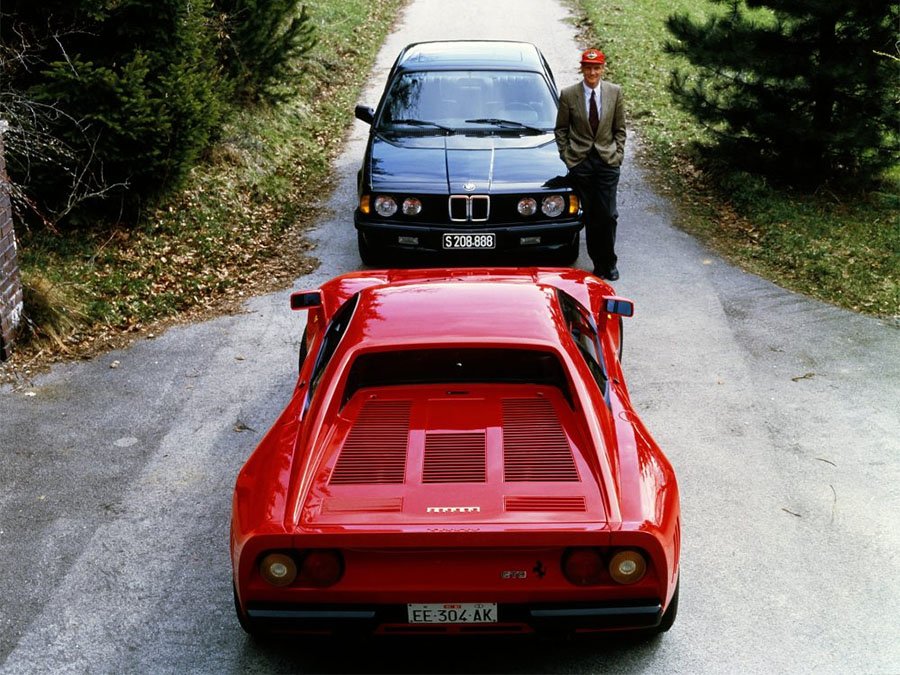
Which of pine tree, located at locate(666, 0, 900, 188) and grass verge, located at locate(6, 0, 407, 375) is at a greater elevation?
pine tree, located at locate(666, 0, 900, 188)

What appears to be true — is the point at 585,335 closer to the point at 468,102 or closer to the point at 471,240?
the point at 471,240

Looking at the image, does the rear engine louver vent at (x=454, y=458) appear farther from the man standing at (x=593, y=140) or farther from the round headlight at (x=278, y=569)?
the man standing at (x=593, y=140)

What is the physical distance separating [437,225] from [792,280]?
3558mm

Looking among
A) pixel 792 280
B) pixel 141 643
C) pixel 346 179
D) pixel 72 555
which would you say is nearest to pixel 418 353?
pixel 141 643

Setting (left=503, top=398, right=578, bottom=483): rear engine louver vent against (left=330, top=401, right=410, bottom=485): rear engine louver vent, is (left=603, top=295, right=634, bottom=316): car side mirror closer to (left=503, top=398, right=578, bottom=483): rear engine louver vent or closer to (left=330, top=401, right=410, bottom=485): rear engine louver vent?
(left=503, top=398, right=578, bottom=483): rear engine louver vent

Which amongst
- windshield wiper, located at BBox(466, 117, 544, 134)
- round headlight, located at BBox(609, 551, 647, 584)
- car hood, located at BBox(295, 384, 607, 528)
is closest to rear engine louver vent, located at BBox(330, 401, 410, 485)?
car hood, located at BBox(295, 384, 607, 528)

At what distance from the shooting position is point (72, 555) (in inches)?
209

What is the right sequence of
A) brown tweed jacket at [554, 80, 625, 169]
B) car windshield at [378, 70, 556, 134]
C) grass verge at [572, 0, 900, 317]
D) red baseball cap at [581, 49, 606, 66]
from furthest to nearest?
car windshield at [378, 70, 556, 134] < grass verge at [572, 0, 900, 317] < brown tweed jacket at [554, 80, 625, 169] < red baseball cap at [581, 49, 606, 66]

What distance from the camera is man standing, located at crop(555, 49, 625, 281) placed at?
8.90 metres

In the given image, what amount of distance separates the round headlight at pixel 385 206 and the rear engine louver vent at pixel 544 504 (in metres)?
5.36

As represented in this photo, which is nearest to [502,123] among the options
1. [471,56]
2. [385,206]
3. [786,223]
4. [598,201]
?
[471,56]

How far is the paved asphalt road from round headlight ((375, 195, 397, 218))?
1.03 metres

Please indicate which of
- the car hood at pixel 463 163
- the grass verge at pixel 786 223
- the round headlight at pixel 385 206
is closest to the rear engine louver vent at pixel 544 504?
the car hood at pixel 463 163

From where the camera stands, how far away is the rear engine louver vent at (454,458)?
4.15 meters
